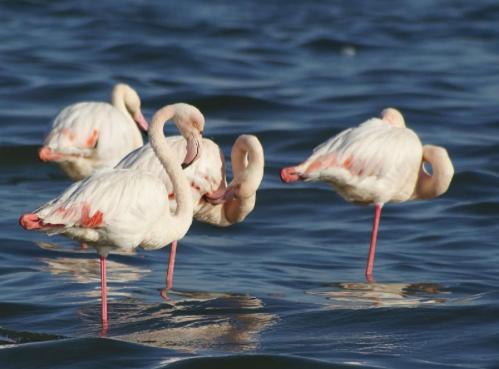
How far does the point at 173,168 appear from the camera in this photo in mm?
7383

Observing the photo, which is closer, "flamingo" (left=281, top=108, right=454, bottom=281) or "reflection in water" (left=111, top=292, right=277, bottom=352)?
"reflection in water" (left=111, top=292, right=277, bottom=352)

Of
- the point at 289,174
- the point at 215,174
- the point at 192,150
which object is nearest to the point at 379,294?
the point at 289,174

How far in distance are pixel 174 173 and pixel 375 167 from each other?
2.01 m

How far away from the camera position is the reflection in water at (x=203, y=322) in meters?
6.89

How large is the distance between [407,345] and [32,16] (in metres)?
16.9

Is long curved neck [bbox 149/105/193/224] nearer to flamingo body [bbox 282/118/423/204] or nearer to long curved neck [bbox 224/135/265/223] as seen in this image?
long curved neck [bbox 224/135/265/223]

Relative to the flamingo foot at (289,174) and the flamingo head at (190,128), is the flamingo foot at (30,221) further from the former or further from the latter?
the flamingo foot at (289,174)

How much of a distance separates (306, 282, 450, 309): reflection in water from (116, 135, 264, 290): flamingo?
79 centimetres

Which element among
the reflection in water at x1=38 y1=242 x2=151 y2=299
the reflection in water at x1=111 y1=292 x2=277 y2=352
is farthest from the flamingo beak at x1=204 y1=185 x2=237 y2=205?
the reflection in water at x1=38 y1=242 x2=151 y2=299

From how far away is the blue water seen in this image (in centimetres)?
700

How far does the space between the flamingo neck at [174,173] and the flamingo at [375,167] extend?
123 cm

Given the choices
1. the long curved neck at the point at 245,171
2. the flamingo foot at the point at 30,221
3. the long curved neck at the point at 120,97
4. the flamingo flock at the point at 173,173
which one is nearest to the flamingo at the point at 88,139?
the flamingo flock at the point at 173,173

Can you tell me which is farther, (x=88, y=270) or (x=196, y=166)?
(x=88, y=270)

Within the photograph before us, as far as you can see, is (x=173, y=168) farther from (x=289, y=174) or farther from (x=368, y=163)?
(x=368, y=163)
